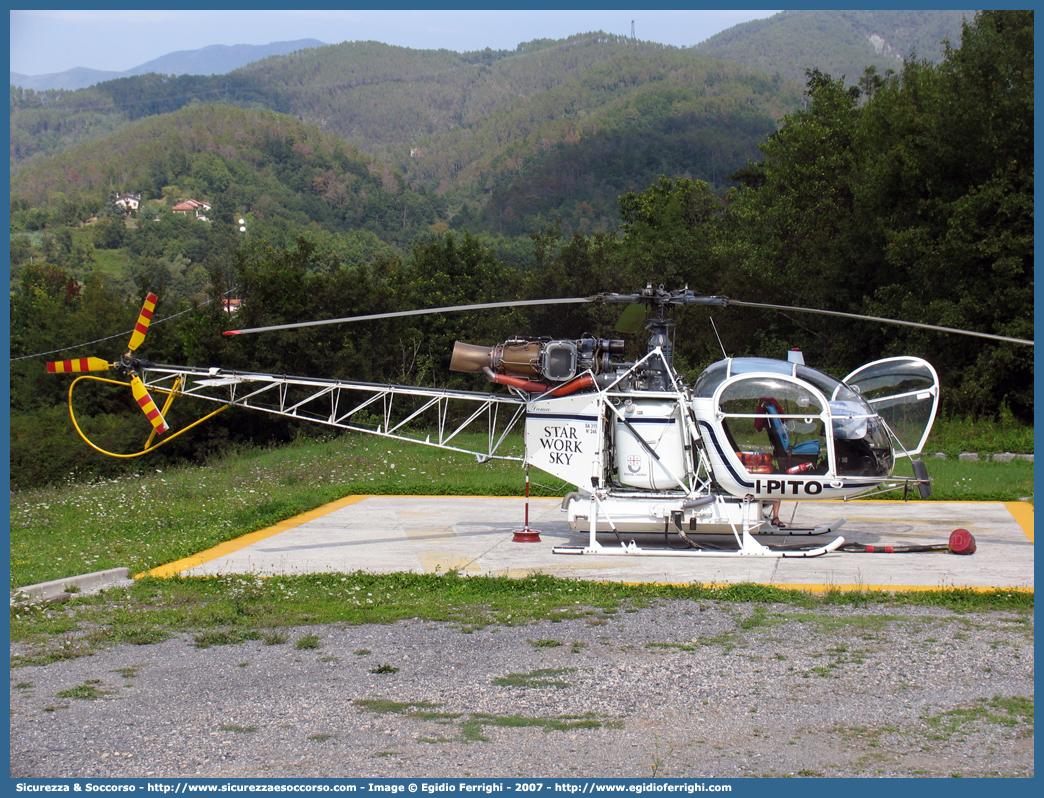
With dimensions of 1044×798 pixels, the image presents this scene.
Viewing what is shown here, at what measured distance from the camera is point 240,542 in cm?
1175

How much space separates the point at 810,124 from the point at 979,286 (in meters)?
10.5

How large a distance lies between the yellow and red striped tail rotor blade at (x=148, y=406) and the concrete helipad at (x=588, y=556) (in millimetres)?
1645

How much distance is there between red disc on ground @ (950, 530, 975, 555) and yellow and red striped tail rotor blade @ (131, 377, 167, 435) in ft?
30.5

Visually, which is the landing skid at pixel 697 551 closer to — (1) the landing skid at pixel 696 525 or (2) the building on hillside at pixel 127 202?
(1) the landing skid at pixel 696 525

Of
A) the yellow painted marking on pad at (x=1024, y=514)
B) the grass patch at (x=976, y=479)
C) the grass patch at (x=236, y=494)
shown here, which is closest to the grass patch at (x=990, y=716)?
the grass patch at (x=236, y=494)

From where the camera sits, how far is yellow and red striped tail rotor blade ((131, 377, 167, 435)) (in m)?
10.7

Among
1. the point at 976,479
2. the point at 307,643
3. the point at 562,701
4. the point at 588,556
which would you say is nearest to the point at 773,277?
the point at 976,479

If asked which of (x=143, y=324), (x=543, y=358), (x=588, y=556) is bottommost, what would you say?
(x=588, y=556)

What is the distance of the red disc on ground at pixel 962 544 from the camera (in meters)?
10.3

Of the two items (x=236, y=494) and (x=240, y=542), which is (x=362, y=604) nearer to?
(x=240, y=542)

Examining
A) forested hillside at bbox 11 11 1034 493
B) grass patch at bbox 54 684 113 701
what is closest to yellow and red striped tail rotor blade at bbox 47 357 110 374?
grass patch at bbox 54 684 113 701

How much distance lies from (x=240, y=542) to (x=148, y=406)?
84.3 inches

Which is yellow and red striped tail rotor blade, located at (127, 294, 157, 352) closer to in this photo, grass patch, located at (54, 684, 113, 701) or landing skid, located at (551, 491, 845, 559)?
grass patch, located at (54, 684, 113, 701)
